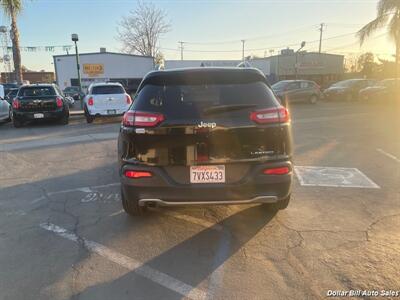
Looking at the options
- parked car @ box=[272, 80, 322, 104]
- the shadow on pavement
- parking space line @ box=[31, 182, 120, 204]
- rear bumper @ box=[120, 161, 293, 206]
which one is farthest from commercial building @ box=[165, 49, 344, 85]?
rear bumper @ box=[120, 161, 293, 206]

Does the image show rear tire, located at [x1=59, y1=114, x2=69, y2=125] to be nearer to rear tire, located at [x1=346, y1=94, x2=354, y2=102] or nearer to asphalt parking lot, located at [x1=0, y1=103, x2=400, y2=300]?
asphalt parking lot, located at [x1=0, y1=103, x2=400, y2=300]

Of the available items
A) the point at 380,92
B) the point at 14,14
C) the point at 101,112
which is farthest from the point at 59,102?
the point at 380,92

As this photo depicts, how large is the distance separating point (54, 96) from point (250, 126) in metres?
11.8

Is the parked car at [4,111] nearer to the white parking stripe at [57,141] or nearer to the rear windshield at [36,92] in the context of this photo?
the rear windshield at [36,92]

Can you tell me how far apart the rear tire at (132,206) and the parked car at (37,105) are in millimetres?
10300

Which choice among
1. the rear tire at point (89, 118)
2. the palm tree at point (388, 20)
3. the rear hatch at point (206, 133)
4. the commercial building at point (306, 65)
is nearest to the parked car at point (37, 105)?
the rear tire at point (89, 118)

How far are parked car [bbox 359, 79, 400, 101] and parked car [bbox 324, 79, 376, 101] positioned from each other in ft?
3.47

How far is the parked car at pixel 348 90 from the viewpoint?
26.1m

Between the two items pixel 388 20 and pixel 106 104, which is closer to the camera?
pixel 106 104

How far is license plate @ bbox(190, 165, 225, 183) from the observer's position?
146 inches

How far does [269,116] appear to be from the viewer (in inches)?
147

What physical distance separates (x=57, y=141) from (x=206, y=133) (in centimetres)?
780

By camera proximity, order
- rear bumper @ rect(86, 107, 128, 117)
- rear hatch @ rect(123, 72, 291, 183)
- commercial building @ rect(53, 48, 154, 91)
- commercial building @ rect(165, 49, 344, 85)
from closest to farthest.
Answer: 1. rear hatch @ rect(123, 72, 291, 183)
2. rear bumper @ rect(86, 107, 128, 117)
3. commercial building @ rect(53, 48, 154, 91)
4. commercial building @ rect(165, 49, 344, 85)

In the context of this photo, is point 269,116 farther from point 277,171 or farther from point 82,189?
point 82,189
